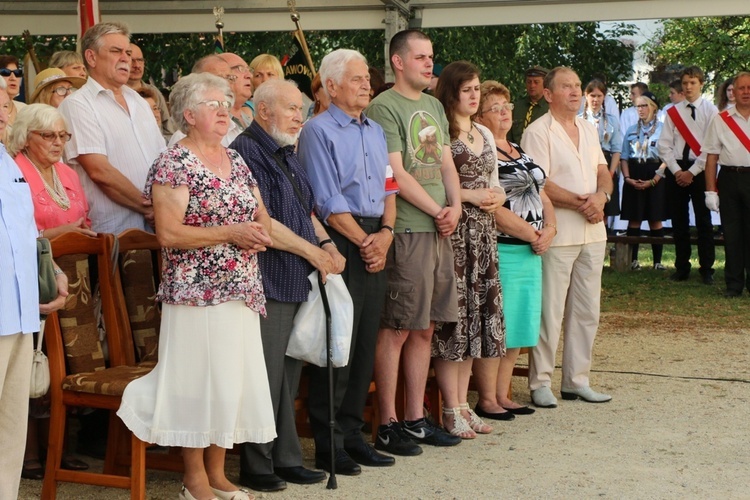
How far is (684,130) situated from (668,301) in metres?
2.38

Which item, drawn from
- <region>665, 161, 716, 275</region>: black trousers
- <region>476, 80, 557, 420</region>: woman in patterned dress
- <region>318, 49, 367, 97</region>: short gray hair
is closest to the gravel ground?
<region>476, 80, 557, 420</region>: woman in patterned dress

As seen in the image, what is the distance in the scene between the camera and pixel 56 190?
517 cm

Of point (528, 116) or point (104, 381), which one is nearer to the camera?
point (104, 381)

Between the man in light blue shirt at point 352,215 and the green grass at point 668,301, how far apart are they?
16.0 ft

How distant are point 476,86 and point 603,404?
2.08 m

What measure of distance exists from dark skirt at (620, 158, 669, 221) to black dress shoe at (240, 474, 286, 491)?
9231mm

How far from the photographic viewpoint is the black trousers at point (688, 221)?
12.2 meters

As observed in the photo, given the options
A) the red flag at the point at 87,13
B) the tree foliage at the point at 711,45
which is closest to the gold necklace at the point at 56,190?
the red flag at the point at 87,13

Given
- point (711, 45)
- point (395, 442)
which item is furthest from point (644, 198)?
point (395, 442)

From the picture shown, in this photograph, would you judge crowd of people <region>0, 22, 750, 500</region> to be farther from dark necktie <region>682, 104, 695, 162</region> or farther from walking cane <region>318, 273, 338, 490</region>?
dark necktie <region>682, 104, 695, 162</region>

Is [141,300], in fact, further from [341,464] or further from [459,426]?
→ [459,426]

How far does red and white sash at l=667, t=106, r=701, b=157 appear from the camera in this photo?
12.4 meters

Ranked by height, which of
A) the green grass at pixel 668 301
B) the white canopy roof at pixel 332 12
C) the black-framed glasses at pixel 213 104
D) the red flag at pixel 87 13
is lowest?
the green grass at pixel 668 301

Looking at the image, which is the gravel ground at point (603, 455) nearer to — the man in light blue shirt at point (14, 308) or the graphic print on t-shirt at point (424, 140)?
the man in light blue shirt at point (14, 308)
